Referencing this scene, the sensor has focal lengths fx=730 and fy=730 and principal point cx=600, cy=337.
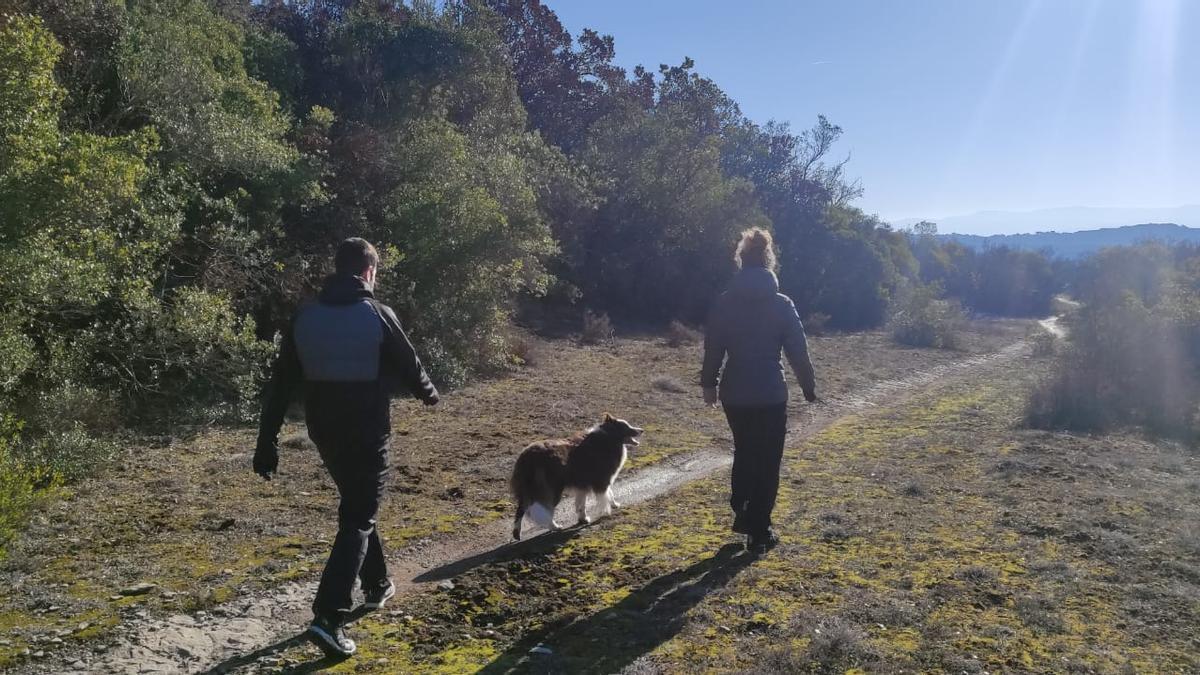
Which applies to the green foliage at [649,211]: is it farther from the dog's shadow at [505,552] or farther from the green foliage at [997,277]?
the green foliage at [997,277]

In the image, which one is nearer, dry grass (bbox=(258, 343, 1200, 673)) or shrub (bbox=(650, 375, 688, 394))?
dry grass (bbox=(258, 343, 1200, 673))

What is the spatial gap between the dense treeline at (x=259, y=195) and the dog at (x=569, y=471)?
14.4 ft

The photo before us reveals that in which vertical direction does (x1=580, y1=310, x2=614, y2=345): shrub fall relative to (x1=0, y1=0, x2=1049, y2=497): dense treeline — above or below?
below

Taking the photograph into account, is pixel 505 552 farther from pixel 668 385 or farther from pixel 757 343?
pixel 668 385

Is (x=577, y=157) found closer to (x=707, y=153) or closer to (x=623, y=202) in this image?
(x=623, y=202)

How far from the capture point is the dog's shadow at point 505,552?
16.9 ft

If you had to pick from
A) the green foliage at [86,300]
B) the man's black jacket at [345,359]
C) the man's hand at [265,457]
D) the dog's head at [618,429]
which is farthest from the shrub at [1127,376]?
the green foliage at [86,300]

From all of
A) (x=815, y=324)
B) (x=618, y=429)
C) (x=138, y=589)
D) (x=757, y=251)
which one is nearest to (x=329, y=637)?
(x=138, y=589)

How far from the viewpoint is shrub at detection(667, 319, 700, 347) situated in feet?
79.6

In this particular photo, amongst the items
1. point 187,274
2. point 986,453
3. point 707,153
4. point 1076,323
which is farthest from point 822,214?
point 187,274

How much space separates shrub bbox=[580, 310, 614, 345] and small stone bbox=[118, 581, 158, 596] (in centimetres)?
1782

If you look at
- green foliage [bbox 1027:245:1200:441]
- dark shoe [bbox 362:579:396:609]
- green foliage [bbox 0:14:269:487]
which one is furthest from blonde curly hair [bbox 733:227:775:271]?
green foliage [bbox 1027:245:1200:441]

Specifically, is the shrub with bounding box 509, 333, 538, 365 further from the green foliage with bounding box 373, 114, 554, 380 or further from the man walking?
the man walking

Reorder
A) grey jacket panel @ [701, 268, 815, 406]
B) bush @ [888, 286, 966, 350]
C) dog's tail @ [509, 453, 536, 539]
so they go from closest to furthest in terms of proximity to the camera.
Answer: grey jacket panel @ [701, 268, 815, 406], dog's tail @ [509, 453, 536, 539], bush @ [888, 286, 966, 350]
